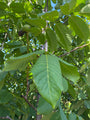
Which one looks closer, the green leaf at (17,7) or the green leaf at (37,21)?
the green leaf at (37,21)

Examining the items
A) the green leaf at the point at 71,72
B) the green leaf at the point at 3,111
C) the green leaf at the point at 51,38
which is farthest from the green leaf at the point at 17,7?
the green leaf at the point at 3,111

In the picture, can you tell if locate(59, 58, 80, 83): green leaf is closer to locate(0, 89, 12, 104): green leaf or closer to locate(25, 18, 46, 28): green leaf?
locate(25, 18, 46, 28): green leaf

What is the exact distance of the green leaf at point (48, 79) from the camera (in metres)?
0.42

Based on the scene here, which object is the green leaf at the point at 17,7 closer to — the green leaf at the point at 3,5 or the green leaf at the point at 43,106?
the green leaf at the point at 3,5

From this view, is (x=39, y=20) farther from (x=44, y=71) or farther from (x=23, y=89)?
(x=23, y=89)

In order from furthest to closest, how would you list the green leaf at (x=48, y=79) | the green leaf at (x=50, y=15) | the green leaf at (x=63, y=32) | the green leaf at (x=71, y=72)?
the green leaf at (x=63, y=32) → the green leaf at (x=50, y=15) → the green leaf at (x=71, y=72) → the green leaf at (x=48, y=79)

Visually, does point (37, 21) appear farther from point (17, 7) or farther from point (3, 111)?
point (3, 111)

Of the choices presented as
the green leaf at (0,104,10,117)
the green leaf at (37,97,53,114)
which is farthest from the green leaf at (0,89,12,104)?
the green leaf at (37,97,53,114)

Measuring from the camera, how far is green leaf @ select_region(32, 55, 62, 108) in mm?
418

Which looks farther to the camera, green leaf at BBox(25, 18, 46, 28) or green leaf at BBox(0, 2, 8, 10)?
green leaf at BBox(0, 2, 8, 10)

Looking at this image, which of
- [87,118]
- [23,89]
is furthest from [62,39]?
[23,89]

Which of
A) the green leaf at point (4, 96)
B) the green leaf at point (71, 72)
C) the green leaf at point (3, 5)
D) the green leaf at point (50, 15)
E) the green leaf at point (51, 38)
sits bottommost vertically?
the green leaf at point (4, 96)

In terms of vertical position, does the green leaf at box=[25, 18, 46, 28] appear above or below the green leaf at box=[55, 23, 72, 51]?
above

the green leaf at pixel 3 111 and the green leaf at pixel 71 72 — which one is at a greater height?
the green leaf at pixel 71 72
